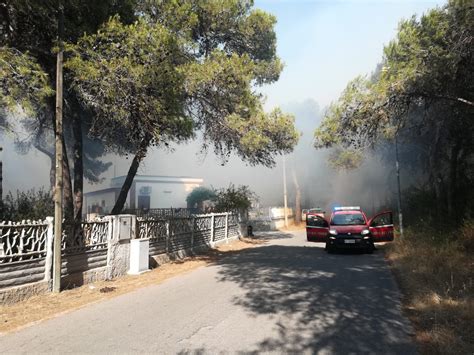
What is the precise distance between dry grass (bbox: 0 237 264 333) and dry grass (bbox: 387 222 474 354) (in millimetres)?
5663

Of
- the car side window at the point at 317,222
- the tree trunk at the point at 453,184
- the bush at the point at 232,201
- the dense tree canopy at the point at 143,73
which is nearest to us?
the dense tree canopy at the point at 143,73

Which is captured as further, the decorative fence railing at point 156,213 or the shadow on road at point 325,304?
the decorative fence railing at point 156,213

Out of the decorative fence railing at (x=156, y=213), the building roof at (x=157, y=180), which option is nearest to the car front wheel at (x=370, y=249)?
the decorative fence railing at (x=156, y=213)

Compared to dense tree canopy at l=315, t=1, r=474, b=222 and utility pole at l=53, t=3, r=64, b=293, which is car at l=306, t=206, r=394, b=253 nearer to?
dense tree canopy at l=315, t=1, r=474, b=222

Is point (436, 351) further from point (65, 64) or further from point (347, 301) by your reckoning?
point (65, 64)

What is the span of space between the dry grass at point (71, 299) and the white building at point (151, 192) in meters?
37.6

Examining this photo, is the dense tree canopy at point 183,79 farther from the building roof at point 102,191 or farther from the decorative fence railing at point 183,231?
the building roof at point 102,191

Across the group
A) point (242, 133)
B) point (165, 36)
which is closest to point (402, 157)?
point (242, 133)

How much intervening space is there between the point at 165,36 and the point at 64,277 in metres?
6.37

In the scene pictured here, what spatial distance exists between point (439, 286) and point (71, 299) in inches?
281

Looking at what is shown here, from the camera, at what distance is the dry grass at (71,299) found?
691 centimetres

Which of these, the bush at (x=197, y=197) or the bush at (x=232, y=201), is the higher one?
the bush at (x=197, y=197)

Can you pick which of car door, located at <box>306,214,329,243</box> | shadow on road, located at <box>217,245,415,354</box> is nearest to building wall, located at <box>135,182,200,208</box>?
car door, located at <box>306,214,329,243</box>

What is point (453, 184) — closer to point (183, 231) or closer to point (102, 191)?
point (183, 231)
